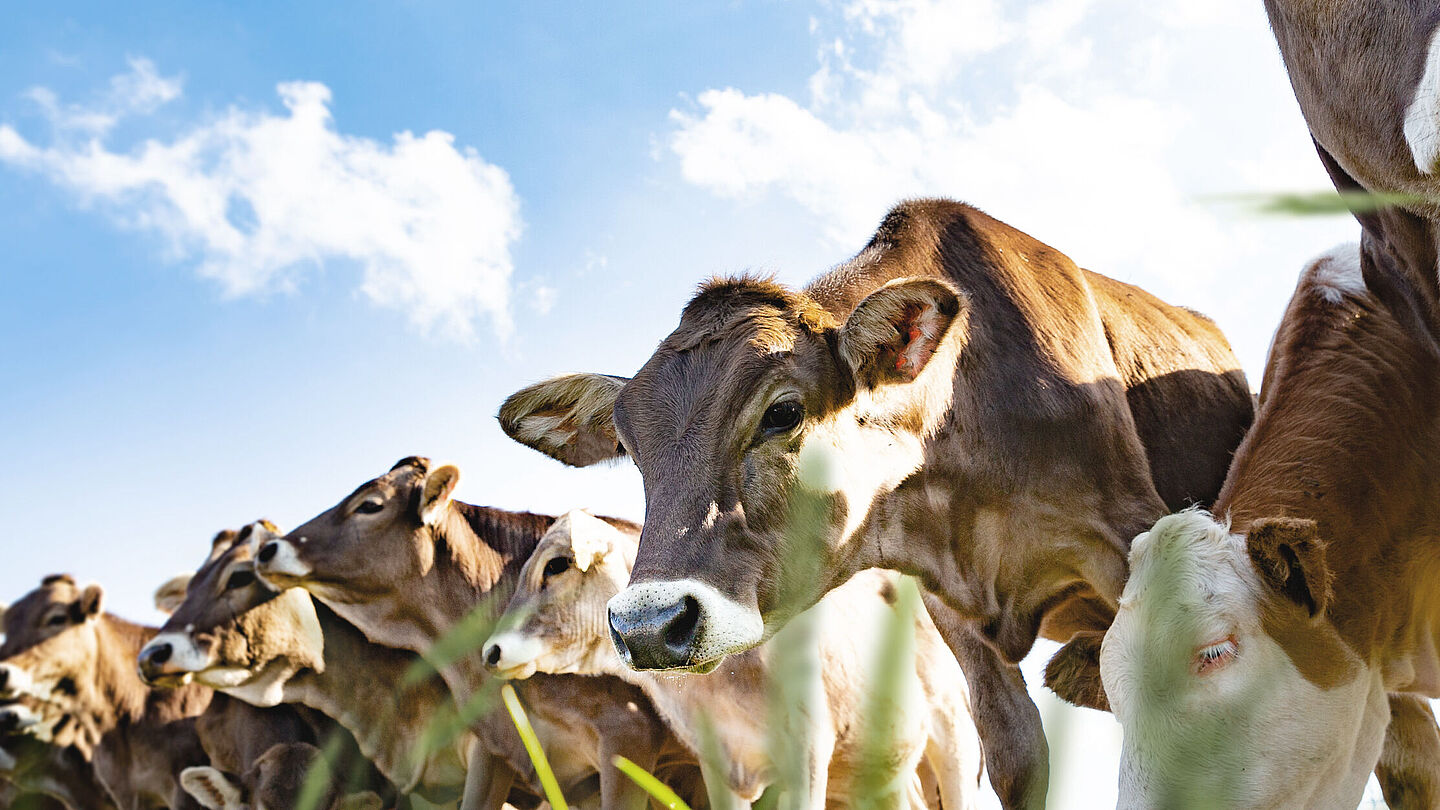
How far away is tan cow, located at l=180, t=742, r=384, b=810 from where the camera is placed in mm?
7914

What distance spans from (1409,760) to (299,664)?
734 cm

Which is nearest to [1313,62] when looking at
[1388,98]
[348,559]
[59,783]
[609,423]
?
[1388,98]

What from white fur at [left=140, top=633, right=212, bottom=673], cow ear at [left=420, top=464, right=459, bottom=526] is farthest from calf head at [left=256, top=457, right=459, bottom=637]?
white fur at [left=140, top=633, right=212, bottom=673]

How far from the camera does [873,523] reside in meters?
4.12

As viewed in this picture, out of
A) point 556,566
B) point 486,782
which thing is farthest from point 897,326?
point 486,782

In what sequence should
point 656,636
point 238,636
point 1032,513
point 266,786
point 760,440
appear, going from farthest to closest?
point 238,636 < point 266,786 < point 1032,513 < point 760,440 < point 656,636

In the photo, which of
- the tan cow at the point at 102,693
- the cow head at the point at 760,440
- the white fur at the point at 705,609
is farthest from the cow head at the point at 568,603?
the tan cow at the point at 102,693

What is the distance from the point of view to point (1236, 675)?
3.42 meters

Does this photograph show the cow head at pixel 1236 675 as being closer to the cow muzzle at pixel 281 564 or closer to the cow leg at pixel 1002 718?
the cow leg at pixel 1002 718

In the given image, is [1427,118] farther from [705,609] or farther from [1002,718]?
[1002,718]

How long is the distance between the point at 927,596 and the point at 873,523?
0.71 m

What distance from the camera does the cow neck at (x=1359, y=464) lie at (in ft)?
12.8

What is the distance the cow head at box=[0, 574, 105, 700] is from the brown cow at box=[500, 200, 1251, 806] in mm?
8209

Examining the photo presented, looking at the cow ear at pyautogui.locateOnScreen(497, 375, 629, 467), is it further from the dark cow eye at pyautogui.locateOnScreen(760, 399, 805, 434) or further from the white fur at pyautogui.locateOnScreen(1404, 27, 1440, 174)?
the white fur at pyautogui.locateOnScreen(1404, 27, 1440, 174)
